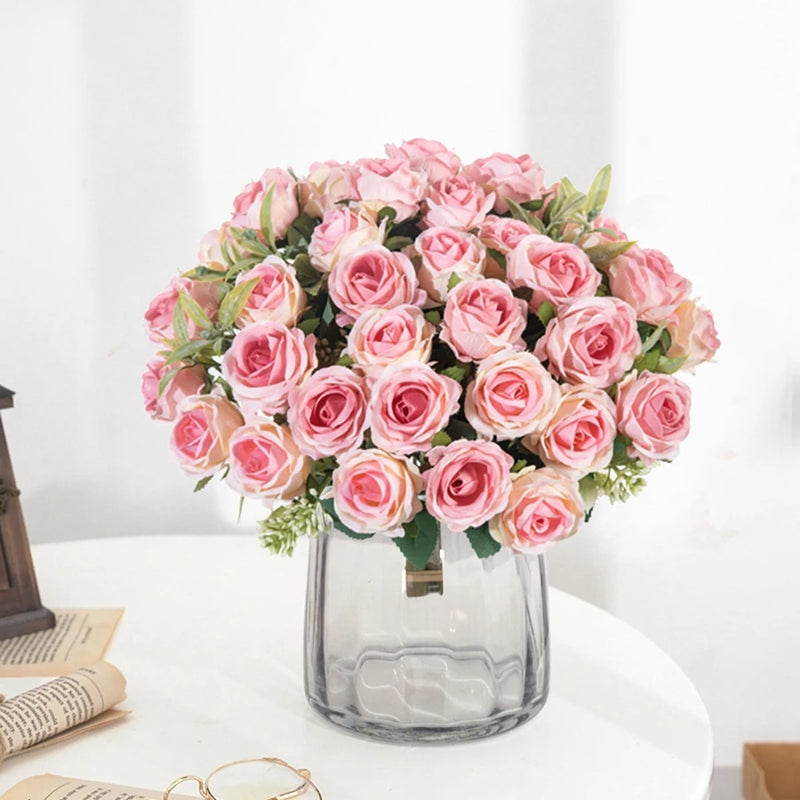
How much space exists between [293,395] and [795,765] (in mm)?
1223

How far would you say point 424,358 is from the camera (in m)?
0.74

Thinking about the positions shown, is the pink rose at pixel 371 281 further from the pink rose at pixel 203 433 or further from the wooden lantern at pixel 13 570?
the wooden lantern at pixel 13 570

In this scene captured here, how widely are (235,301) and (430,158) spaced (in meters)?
0.20

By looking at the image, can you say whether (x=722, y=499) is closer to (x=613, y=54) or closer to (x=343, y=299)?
(x=613, y=54)

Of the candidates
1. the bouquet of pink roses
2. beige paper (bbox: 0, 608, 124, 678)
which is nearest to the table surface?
beige paper (bbox: 0, 608, 124, 678)

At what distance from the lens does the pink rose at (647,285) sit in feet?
2.57

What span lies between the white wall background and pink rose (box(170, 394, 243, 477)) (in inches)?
29.4

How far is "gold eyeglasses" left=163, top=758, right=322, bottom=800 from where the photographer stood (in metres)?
0.78

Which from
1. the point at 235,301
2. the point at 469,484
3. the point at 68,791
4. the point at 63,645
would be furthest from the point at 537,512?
the point at 63,645

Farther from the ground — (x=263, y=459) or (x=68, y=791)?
Answer: (x=263, y=459)

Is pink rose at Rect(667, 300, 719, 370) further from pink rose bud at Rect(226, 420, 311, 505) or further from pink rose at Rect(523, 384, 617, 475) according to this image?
pink rose bud at Rect(226, 420, 311, 505)

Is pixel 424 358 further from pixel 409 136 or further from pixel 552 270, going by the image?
pixel 409 136

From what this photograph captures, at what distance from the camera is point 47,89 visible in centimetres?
145

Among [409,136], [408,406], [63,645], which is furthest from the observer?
[409,136]
